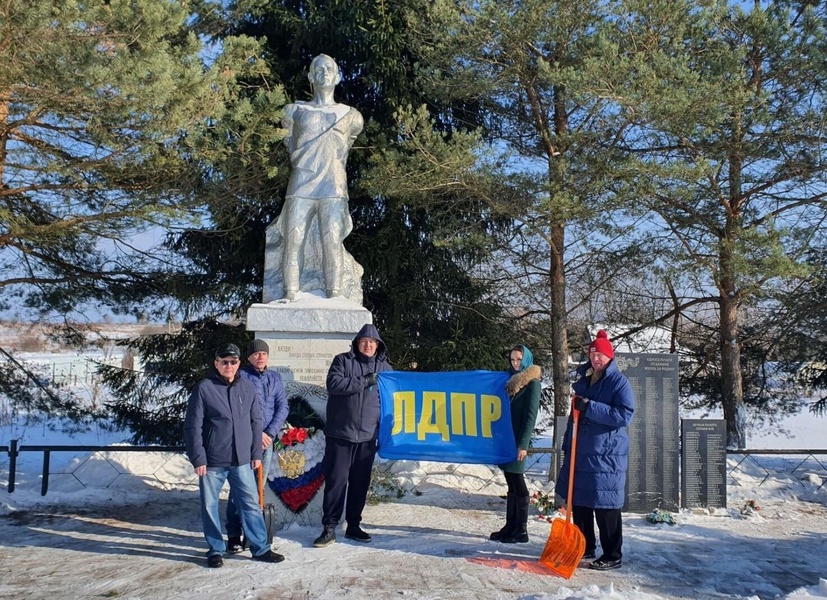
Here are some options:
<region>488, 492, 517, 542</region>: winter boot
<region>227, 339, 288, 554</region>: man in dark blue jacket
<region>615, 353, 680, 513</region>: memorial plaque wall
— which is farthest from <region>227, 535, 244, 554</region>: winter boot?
<region>615, 353, 680, 513</region>: memorial plaque wall

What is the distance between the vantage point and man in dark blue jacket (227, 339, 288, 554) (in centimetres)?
566

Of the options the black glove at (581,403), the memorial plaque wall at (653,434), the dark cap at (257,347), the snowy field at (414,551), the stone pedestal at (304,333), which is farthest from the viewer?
the stone pedestal at (304,333)

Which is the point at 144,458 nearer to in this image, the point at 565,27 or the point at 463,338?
the point at 463,338

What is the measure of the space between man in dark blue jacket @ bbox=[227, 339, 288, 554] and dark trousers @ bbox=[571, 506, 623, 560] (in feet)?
8.12

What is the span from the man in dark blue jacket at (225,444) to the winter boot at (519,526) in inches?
74.5

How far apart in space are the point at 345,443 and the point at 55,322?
7382mm

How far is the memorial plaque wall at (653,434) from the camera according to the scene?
7.08 meters

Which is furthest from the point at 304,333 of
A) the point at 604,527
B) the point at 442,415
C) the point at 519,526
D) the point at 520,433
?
the point at 604,527

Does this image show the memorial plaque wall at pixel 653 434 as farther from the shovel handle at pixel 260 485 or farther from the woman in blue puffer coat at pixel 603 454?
the shovel handle at pixel 260 485

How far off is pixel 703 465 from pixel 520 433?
2.47 meters

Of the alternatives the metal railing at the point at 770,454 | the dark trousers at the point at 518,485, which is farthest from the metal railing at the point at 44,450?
the metal railing at the point at 770,454

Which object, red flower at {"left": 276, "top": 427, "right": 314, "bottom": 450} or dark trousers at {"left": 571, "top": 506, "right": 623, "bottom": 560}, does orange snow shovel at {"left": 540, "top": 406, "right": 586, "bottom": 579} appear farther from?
red flower at {"left": 276, "top": 427, "right": 314, "bottom": 450}

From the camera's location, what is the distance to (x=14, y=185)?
8.71 metres

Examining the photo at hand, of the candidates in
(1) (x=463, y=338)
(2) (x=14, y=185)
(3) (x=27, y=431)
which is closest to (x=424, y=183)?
(1) (x=463, y=338)
